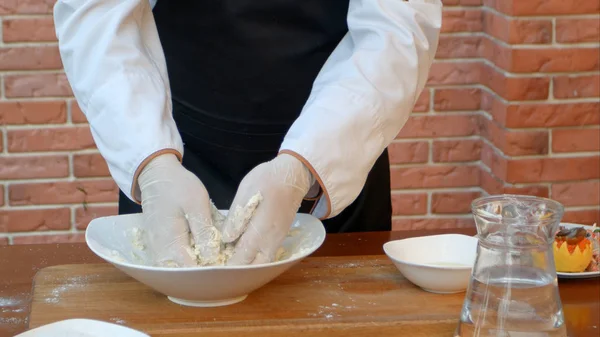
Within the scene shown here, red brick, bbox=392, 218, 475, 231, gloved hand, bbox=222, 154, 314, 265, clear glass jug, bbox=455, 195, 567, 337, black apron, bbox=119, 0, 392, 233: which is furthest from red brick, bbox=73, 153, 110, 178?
clear glass jug, bbox=455, 195, 567, 337

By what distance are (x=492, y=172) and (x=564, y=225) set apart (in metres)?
0.91

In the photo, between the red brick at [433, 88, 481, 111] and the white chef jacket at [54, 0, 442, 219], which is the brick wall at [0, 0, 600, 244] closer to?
the red brick at [433, 88, 481, 111]

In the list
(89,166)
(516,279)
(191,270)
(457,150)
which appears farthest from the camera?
(457,150)

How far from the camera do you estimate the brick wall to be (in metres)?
2.03

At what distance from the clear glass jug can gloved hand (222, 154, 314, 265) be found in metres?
0.31

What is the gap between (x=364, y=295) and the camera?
1.09m

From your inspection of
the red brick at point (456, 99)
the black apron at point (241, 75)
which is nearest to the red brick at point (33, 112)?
the black apron at point (241, 75)

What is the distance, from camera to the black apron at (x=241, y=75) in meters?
1.39

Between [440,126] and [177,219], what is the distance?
4.09ft

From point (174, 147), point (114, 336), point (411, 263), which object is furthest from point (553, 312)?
point (174, 147)

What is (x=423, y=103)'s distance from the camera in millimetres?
2176

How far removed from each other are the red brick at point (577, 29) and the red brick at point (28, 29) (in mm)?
1163

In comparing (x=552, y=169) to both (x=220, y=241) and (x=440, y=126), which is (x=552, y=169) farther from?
(x=220, y=241)

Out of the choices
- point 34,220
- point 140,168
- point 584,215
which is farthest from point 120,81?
point 584,215
